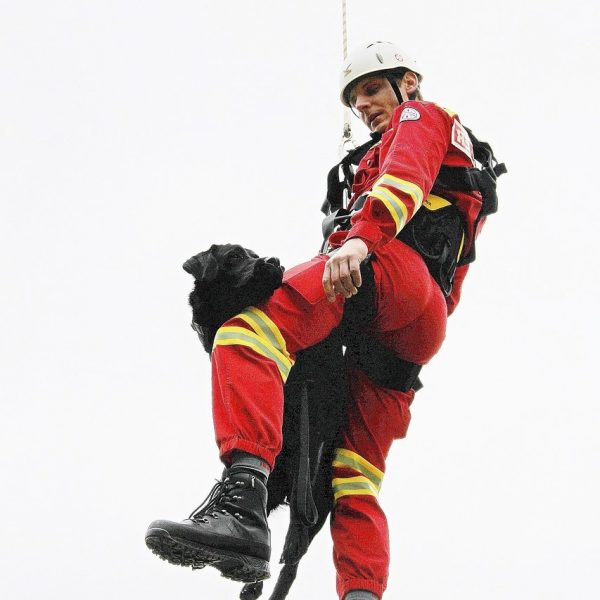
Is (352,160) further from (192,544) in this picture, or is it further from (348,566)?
(192,544)

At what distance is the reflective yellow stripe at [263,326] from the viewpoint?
14.1ft

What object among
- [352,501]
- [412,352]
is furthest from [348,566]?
[412,352]

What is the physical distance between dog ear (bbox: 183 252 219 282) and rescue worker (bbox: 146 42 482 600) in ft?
0.64

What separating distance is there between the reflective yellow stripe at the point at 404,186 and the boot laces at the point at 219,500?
1.24m

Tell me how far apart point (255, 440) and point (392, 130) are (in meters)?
1.51

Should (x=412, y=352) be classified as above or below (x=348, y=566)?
above

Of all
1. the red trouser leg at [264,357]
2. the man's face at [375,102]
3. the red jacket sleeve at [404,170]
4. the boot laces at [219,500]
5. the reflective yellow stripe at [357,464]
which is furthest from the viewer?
the man's face at [375,102]

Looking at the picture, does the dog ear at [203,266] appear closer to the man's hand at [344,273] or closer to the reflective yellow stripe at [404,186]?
the man's hand at [344,273]

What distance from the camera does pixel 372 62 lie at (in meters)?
5.51

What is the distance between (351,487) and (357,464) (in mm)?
107

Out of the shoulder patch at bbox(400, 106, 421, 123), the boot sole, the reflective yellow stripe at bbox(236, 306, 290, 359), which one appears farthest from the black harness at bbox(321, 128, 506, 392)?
the boot sole

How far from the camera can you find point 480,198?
5000 mm

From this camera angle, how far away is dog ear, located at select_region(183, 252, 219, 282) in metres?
4.39

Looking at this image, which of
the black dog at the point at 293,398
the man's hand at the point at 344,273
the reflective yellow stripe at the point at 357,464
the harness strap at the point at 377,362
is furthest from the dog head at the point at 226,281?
the reflective yellow stripe at the point at 357,464
